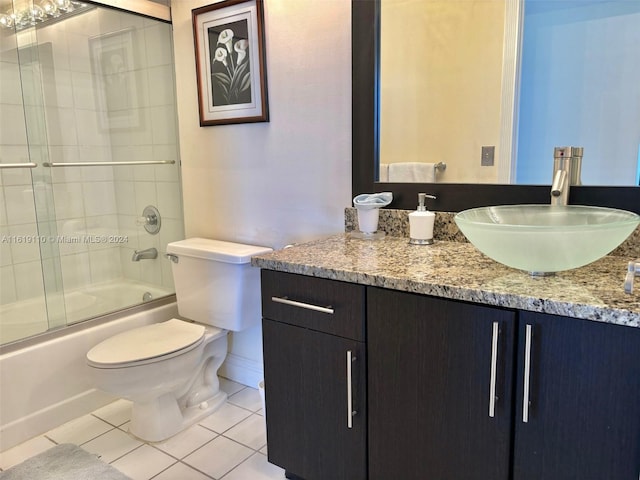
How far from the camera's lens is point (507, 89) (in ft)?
4.94

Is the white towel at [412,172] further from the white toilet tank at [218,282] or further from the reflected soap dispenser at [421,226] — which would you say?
the white toilet tank at [218,282]

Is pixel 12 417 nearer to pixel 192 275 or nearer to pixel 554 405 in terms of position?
pixel 192 275

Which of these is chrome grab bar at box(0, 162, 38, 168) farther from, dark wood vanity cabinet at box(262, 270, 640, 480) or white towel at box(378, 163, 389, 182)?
white towel at box(378, 163, 389, 182)

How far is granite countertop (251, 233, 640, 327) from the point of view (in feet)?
3.14

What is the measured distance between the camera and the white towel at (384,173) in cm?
174

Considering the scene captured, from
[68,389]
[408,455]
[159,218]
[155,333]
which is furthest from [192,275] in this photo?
[408,455]

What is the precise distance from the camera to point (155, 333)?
1.96 m

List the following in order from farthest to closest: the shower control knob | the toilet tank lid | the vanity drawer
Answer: the shower control knob
the toilet tank lid
the vanity drawer

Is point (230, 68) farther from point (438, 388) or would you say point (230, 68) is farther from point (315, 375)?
point (438, 388)

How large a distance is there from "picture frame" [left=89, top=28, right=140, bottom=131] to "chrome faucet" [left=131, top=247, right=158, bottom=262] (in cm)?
64

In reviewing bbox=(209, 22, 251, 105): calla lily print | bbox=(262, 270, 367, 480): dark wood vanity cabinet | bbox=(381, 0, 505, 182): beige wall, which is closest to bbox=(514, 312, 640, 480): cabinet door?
bbox=(262, 270, 367, 480): dark wood vanity cabinet

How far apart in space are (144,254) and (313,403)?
1.46 metres

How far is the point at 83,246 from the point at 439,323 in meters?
1.90

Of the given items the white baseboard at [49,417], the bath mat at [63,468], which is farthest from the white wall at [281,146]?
the bath mat at [63,468]
